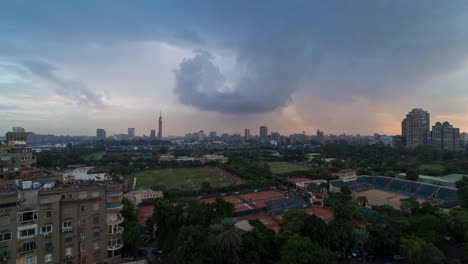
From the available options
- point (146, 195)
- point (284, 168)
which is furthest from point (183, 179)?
point (284, 168)

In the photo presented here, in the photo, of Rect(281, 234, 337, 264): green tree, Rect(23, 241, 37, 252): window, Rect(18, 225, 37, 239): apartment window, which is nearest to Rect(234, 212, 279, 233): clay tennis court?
Rect(281, 234, 337, 264): green tree

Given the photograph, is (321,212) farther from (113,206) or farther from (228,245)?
(113,206)

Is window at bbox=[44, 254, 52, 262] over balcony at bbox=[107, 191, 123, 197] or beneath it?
beneath

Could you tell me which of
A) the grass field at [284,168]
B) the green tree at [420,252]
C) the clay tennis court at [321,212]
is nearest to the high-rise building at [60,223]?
the green tree at [420,252]

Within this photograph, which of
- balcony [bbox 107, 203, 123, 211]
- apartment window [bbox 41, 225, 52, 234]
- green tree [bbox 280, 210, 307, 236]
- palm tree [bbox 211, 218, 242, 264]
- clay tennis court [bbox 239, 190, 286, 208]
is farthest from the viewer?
clay tennis court [bbox 239, 190, 286, 208]

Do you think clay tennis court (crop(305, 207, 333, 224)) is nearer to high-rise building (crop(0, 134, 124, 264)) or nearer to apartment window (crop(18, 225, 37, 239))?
high-rise building (crop(0, 134, 124, 264))

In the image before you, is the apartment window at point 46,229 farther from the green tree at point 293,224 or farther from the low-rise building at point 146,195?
the low-rise building at point 146,195

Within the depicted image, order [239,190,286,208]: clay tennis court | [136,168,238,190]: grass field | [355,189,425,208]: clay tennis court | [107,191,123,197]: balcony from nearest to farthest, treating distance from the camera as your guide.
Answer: [107,191,123,197]: balcony, [355,189,425,208]: clay tennis court, [239,190,286,208]: clay tennis court, [136,168,238,190]: grass field
